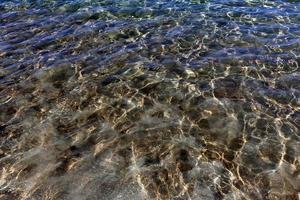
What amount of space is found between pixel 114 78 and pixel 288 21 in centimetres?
745

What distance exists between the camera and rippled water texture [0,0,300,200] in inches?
273

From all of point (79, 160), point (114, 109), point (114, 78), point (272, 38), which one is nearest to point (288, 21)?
point (272, 38)

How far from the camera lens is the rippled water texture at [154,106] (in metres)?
6.94

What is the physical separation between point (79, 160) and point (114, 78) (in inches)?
140

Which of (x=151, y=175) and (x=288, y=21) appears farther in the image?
(x=288, y=21)

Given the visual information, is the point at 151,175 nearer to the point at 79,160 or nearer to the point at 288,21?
the point at 79,160

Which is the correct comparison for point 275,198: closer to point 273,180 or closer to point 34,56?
point 273,180

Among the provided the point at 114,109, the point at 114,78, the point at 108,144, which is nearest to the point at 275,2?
the point at 114,78

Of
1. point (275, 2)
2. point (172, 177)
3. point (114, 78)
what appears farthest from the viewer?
point (275, 2)

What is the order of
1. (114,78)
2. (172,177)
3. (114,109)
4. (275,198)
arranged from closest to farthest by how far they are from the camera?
(275,198), (172,177), (114,109), (114,78)

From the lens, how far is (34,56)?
1204cm

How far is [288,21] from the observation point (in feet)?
44.3

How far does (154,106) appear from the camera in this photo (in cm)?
915

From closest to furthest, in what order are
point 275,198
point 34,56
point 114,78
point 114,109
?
point 275,198, point 114,109, point 114,78, point 34,56
